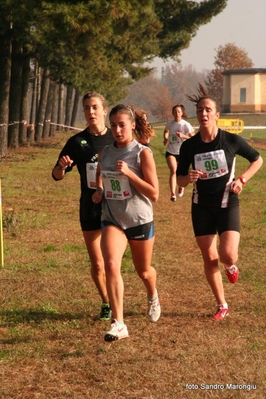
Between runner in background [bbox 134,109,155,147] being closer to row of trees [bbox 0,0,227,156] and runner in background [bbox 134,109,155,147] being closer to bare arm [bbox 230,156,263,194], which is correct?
bare arm [bbox 230,156,263,194]

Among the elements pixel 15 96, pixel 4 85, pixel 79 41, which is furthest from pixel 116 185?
pixel 15 96

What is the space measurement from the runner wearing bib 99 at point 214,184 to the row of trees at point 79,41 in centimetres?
1347

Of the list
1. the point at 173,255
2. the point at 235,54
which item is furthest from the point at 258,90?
the point at 173,255

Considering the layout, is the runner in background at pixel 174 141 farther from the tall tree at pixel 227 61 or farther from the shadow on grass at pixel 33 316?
the tall tree at pixel 227 61

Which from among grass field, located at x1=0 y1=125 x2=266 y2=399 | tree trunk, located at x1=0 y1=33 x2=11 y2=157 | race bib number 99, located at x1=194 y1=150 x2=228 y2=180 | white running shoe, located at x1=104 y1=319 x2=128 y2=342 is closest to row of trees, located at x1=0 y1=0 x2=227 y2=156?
tree trunk, located at x1=0 y1=33 x2=11 y2=157

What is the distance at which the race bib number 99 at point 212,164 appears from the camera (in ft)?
24.5

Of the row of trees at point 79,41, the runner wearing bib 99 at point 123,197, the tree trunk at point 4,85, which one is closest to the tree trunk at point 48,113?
the row of trees at point 79,41

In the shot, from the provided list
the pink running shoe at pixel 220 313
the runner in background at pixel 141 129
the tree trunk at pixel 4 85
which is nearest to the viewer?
the runner in background at pixel 141 129

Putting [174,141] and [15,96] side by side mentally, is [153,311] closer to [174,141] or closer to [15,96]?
[174,141]

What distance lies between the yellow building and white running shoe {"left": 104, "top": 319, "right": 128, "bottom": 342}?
281 ft

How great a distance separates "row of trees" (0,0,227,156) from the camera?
2089 centimetres

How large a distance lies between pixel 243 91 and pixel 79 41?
7060 cm

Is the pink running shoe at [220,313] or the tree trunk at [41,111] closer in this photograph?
the pink running shoe at [220,313]

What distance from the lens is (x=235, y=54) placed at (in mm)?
118000
